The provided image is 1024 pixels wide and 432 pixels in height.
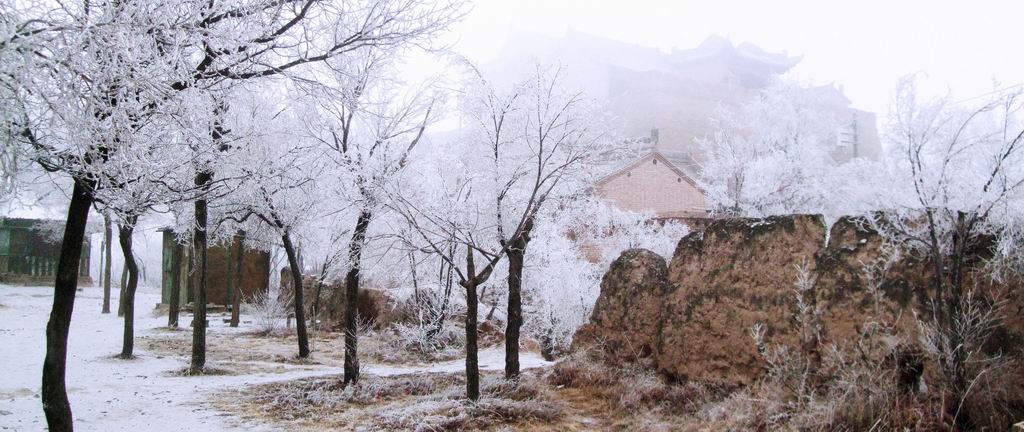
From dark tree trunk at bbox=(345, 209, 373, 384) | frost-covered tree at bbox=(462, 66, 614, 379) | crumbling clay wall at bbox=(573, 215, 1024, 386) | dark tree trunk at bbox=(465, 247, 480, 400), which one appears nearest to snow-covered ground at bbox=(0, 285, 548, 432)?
dark tree trunk at bbox=(345, 209, 373, 384)

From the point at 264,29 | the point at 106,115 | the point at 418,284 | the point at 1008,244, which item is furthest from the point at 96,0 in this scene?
the point at 418,284

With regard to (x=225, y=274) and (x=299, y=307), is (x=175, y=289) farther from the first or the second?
(x=225, y=274)

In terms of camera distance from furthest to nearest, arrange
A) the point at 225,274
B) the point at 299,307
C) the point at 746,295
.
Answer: the point at 225,274, the point at 299,307, the point at 746,295

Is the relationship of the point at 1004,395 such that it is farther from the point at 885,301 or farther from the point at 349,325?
the point at 349,325

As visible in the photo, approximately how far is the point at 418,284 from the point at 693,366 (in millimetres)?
7323

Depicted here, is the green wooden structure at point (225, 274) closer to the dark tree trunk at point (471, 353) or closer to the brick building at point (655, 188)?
the brick building at point (655, 188)

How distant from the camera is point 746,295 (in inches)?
261

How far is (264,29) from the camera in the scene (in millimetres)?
5230

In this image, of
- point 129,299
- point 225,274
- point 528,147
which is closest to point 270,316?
point 129,299

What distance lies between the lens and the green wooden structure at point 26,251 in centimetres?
2503

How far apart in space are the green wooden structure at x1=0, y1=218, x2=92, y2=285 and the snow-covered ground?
11.4m

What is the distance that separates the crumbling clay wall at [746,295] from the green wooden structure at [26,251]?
2485 centimetres

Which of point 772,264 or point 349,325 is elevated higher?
point 772,264

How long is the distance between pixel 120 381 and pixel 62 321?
13.5 ft
